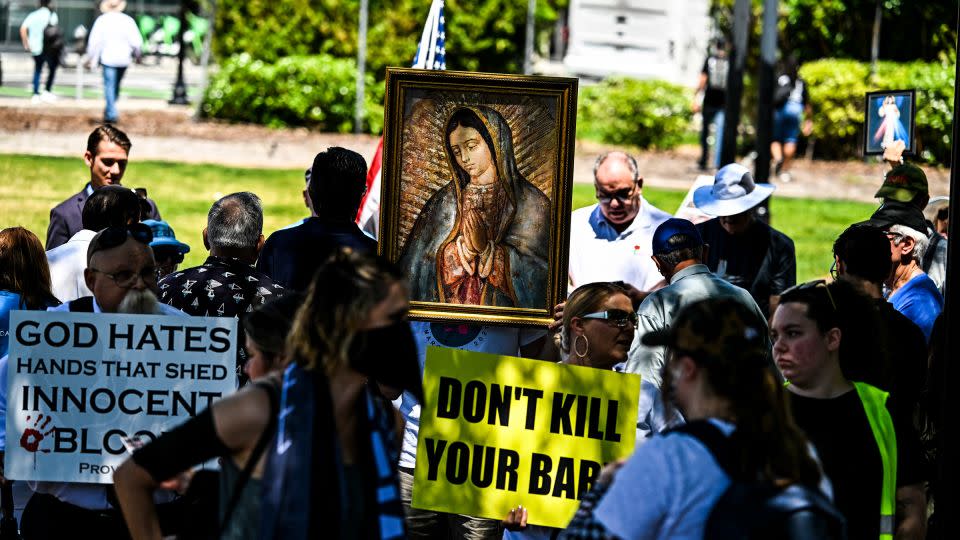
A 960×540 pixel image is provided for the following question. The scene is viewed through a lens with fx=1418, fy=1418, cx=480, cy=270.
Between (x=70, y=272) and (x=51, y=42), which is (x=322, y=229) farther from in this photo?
(x=51, y=42)

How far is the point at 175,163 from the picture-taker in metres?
18.7

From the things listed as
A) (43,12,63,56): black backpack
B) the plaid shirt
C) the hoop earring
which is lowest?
the plaid shirt

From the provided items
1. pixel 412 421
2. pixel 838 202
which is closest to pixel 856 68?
pixel 838 202

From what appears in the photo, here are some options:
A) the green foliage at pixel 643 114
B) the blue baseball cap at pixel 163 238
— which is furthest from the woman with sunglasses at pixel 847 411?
the green foliage at pixel 643 114

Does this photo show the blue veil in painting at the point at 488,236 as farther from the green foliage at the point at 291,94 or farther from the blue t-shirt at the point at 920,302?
the green foliage at the point at 291,94

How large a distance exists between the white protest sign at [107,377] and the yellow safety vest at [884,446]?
213 cm

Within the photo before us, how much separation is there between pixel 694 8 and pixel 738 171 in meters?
22.6

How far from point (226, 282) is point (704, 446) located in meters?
2.87

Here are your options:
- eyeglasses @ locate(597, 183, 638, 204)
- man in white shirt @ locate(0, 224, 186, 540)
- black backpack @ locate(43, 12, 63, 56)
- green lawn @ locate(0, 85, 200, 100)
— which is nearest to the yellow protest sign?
man in white shirt @ locate(0, 224, 186, 540)

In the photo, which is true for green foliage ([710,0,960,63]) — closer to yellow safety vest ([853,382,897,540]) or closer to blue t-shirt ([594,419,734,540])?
yellow safety vest ([853,382,897,540])

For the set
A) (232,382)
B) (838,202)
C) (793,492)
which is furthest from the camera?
(838,202)

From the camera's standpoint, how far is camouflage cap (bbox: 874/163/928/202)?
7883mm

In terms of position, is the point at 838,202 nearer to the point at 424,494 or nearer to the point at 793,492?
the point at 424,494

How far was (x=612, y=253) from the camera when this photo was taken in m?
7.58
